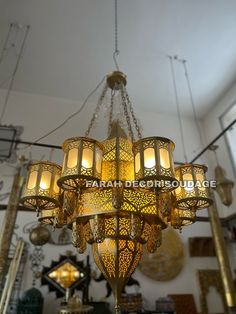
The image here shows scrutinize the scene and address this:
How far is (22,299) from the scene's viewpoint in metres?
4.46

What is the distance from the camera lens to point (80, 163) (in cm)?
165

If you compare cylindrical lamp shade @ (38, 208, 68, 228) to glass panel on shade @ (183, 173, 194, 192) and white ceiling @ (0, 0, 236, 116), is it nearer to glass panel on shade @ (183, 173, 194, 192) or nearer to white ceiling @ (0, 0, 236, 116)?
glass panel on shade @ (183, 173, 194, 192)

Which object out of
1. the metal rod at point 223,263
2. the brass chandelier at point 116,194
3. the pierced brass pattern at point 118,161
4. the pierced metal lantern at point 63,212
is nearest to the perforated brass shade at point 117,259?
the brass chandelier at point 116,194

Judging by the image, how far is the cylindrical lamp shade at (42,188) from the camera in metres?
1.87

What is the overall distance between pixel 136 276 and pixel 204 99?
483cm

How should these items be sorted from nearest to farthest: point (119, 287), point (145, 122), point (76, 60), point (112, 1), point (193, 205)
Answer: point (119, 287) < point (193, 205) < point (112, 1) < point (76, 60) < point (145, 122)

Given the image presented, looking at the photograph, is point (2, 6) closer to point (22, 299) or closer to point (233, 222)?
point (22, 299)

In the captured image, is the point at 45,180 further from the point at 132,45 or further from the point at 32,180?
the point at 132,45

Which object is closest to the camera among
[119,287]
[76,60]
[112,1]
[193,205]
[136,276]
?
[119,287]

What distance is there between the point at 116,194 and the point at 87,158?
0.29m

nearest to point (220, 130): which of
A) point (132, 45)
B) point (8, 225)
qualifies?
point (132, 45)

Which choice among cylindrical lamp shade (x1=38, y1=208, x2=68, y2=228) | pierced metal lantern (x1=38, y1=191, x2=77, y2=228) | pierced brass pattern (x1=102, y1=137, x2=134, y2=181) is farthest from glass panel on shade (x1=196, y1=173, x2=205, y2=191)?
cylindrical lamp shade (x1=38, y1=208, x2=68, y2=228)

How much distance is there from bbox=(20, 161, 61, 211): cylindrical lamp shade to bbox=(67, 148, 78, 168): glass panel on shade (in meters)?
0.34

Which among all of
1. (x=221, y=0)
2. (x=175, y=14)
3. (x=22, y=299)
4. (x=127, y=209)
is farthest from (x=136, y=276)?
(x=221, y=0)
